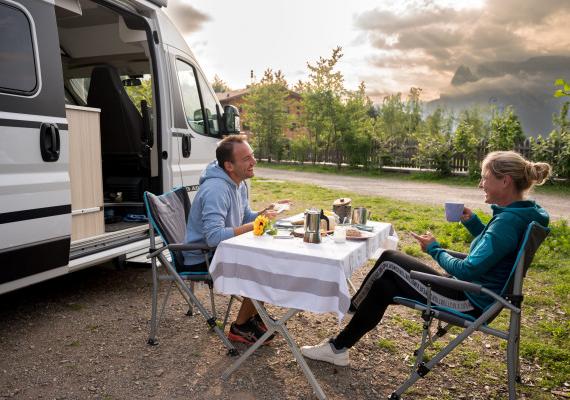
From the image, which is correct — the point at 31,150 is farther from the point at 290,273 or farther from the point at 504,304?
the point at 504,304

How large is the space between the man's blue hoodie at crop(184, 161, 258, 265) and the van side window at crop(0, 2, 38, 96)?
1.33m

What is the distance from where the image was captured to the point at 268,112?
27109 mm

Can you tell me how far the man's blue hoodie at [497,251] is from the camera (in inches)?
95.2

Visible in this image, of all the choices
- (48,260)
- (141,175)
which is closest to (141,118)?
(141,175)

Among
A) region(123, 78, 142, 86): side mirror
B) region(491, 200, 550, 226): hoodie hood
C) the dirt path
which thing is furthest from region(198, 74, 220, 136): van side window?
the dirt path

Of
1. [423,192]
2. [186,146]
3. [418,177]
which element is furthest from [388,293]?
[418,177]

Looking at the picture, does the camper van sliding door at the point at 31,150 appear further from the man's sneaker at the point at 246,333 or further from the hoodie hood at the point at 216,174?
the man's sneaker at the point at 246,333

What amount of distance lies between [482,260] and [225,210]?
5.40 feet

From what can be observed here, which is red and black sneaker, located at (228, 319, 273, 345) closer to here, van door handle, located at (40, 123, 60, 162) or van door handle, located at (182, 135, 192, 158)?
van door handle, located at (40, 123, 60, 162)

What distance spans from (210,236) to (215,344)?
89 cm

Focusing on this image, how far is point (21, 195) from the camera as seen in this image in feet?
9.85

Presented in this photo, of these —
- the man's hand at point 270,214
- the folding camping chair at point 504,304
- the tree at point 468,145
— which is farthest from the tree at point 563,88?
the tree at point 468,145

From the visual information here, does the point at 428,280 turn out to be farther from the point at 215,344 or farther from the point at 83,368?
the point at 83,368

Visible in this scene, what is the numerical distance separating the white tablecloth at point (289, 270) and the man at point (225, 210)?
26 cm
